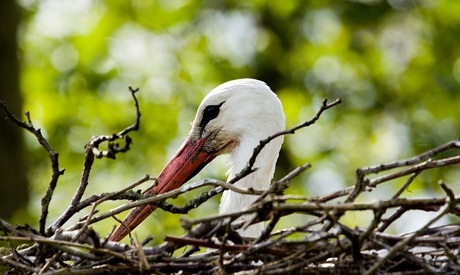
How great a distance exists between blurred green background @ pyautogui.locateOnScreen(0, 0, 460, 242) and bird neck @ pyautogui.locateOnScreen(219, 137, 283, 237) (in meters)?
5.37

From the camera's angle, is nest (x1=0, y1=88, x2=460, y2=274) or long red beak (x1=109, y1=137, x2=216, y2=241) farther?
long red beak (x1=109, y1=137, x2=216, y2=241)

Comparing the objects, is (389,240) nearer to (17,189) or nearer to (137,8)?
(17,189)

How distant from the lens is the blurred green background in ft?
39.7

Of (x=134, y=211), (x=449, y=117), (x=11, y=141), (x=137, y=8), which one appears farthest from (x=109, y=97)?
(x=134, y=211)

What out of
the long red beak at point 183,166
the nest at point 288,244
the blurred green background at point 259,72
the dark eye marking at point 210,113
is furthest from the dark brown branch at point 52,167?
the blurred green background at point 259,72

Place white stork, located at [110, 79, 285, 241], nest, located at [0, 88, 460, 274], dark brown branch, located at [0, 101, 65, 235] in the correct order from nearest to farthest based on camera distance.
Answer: nest, located at [0, 88, 460, 274] → dark brown branch, located at [0, 101, 65, 235] → white stork, located at [110, 79, 285, 241]

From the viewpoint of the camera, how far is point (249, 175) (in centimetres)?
604

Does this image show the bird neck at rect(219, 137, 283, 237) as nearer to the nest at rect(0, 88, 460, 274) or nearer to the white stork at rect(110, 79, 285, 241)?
the white stork at rect(110, 79, 285, 241)

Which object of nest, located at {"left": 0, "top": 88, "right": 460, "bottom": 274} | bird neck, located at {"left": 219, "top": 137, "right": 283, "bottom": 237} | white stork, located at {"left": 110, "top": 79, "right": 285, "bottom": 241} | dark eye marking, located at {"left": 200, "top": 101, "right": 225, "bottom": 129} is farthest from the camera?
dark eye marking, located at {"left": 200, "top": 101, "right": 225, "bottom": 129}

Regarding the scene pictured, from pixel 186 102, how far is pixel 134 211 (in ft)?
22.7

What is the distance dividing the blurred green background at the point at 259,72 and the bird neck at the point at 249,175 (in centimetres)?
537

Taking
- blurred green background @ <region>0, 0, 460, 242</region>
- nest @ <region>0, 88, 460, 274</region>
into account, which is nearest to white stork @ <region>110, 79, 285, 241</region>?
nest @ <region>0, 88, 460, 274</region>

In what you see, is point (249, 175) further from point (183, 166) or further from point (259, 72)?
point (259, 72)

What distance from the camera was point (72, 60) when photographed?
1245cm
